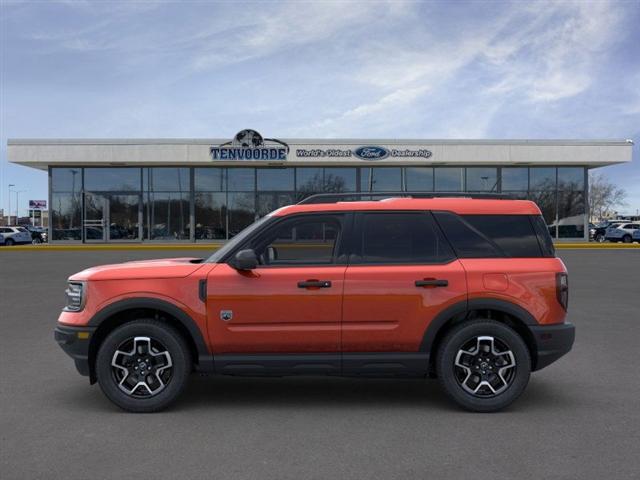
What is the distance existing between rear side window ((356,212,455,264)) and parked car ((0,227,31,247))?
131 feet

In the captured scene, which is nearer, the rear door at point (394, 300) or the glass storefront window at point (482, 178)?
the rear door at point (394, 300)

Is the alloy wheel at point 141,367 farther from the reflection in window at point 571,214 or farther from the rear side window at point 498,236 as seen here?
the reflection in window at point 571,214

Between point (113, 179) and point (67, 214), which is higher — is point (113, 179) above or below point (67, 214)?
above

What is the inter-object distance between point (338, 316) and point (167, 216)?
33.4 m

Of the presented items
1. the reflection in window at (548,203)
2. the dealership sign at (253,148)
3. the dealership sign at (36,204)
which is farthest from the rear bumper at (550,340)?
the dealership sign at (36,204)

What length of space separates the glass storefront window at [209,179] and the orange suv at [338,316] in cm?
3224

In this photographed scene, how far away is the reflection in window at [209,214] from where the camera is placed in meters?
37.0

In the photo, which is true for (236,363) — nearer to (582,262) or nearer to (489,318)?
(489,318)

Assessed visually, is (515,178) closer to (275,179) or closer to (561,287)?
(275,179)

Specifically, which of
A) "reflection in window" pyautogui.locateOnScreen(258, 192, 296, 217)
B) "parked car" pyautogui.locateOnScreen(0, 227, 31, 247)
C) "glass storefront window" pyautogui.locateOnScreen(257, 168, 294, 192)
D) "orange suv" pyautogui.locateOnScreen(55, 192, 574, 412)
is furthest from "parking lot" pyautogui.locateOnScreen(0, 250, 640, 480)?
"parked car" pyautogui.locateOnScreen(0, 227, 31, 247)

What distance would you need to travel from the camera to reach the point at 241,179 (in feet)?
122

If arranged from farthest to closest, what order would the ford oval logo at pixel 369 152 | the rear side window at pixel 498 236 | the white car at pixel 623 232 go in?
the white car at pixel 623 232, the ford oval logo at pixel 369 152, the rear side window at pixel 498 236

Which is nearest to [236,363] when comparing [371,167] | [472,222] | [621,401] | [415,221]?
[415,221]

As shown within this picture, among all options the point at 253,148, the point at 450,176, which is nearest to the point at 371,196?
the point at 253,148
